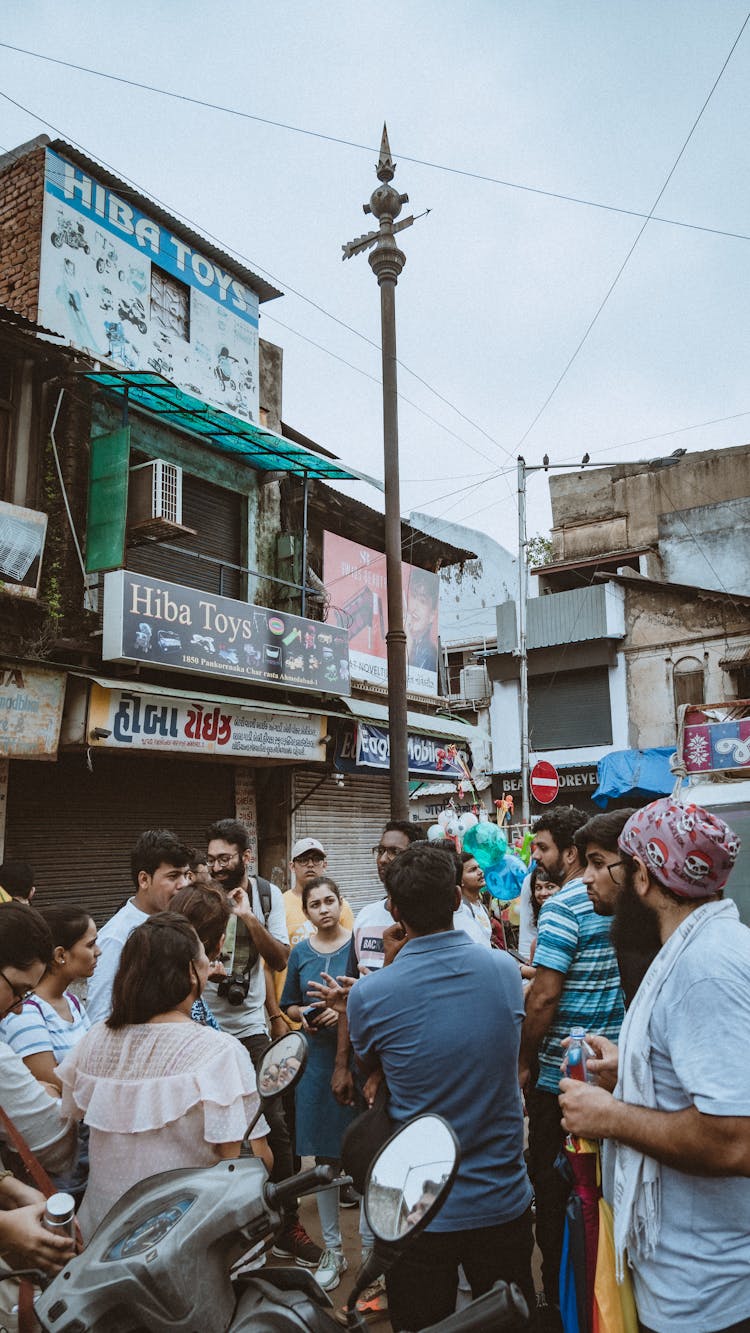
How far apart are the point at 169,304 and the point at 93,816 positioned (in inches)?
279

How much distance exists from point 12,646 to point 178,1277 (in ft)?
27.9

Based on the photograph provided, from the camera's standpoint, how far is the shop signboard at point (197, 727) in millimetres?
9445

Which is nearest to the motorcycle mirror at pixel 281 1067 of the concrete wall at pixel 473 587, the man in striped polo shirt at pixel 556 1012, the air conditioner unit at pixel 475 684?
the man in striped polo shirt at pixel 556 1012

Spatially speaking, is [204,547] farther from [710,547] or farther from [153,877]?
[710,547]

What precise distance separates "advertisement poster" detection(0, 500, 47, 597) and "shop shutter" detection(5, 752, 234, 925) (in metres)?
1.95

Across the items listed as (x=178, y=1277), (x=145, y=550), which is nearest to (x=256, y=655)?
(x=145, y=550)

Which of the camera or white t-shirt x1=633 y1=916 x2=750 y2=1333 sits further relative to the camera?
the camera

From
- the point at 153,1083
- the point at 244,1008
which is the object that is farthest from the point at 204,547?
the point at 153,1083

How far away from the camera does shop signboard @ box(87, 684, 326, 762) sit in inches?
372

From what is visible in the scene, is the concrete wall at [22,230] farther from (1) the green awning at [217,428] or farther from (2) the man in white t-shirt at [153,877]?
(2) the man in white t-shirt at [153,877]

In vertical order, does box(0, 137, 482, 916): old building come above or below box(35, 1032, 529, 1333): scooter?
above

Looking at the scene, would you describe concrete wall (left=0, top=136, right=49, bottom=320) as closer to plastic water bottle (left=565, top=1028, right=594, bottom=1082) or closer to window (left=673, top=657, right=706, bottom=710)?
plastic water bottle (left=565, top=1028, right=594, bottom=1082)

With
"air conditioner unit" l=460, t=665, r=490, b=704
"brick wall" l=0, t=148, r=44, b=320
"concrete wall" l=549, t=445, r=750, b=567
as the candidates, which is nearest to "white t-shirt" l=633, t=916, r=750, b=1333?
"brick wall" l=0, t=148, r=44, b=320

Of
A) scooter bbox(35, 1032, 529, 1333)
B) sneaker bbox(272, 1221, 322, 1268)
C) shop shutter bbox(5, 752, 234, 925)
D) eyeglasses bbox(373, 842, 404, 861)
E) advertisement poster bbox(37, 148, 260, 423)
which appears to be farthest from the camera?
advertisement poster bbox(37, 148, 260, 423)
